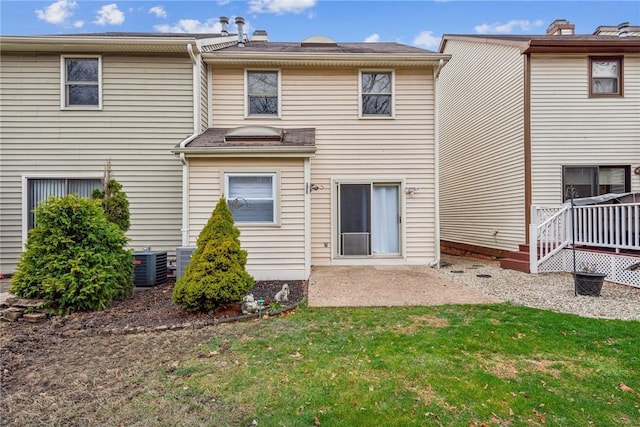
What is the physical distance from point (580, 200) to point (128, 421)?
9997mm

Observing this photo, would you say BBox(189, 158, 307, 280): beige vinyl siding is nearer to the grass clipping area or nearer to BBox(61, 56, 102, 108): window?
the grass clipping area

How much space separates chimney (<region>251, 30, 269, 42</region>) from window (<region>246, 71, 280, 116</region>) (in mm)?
4026

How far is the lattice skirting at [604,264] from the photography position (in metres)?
6.46

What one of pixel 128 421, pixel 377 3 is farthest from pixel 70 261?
pixel 377 3

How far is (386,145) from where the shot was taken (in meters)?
8.81

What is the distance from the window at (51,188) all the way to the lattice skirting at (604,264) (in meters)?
11.0

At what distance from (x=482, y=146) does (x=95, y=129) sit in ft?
37.3

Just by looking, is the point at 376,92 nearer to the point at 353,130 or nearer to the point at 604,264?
the point at 353,130

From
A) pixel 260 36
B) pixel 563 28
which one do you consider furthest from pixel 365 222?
pixel 563 28

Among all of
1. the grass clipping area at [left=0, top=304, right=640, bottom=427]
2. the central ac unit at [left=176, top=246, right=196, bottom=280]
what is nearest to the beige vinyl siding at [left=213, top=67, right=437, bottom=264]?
the central ac unit at [left=176, top=246, right=196, bottom=280]

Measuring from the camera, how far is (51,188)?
8086 mm

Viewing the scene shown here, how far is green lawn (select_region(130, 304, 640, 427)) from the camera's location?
261 cm

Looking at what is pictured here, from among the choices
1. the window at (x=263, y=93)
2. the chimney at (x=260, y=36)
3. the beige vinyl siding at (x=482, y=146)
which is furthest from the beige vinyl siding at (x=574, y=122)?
the chimney at (x=260, y=36)

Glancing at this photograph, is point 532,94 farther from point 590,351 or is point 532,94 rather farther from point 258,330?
point 258,330
